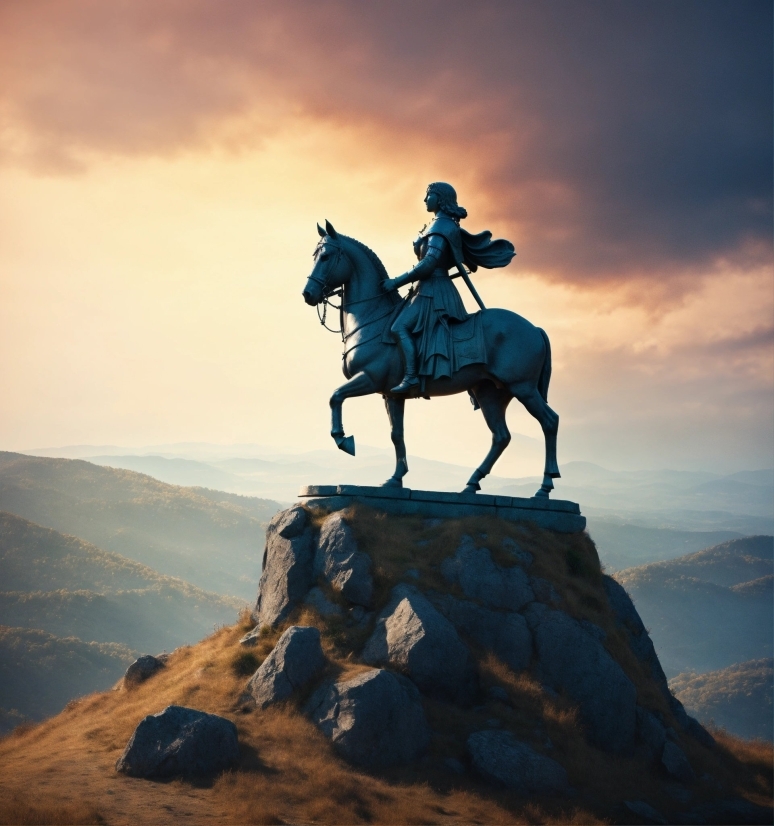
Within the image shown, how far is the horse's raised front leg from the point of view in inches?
650

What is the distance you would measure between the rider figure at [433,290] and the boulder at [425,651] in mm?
4823

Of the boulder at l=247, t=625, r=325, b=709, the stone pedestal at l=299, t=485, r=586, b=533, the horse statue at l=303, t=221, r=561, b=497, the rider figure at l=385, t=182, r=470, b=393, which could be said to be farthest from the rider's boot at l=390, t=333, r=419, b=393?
the boulder at l=247, t=625, r=325, b=709

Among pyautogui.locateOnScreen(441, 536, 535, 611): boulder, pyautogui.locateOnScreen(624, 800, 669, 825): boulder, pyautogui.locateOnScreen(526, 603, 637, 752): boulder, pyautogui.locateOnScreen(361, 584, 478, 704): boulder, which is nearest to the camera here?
pyautogui.locateOnScreen(624, 800, 669, 825): boulder

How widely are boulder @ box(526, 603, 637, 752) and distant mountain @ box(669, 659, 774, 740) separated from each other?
7309 cm

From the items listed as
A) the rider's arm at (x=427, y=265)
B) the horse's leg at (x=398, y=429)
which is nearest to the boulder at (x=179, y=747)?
the horse's leg at (x=398, y=429)

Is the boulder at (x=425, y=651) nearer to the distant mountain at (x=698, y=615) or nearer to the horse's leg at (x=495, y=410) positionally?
the horse's leg at (x=495, y=410)

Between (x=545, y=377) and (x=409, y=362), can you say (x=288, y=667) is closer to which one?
(x=409, y=362)

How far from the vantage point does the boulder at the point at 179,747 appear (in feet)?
37.3

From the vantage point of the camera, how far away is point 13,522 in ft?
408

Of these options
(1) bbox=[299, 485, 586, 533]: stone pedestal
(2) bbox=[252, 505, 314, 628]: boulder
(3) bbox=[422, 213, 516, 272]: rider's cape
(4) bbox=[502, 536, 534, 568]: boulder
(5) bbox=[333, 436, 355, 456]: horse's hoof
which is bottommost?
(2) bbox=[252, 505, 314, 628]: boulder

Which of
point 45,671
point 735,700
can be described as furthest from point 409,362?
point 735,700

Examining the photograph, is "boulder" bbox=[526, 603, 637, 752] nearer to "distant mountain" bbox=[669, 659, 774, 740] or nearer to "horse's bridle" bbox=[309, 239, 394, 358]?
"horse's bridle" bbox=[309, 239, 394, 358]

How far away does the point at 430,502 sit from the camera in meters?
16.9

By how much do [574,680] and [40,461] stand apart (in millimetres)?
192276
